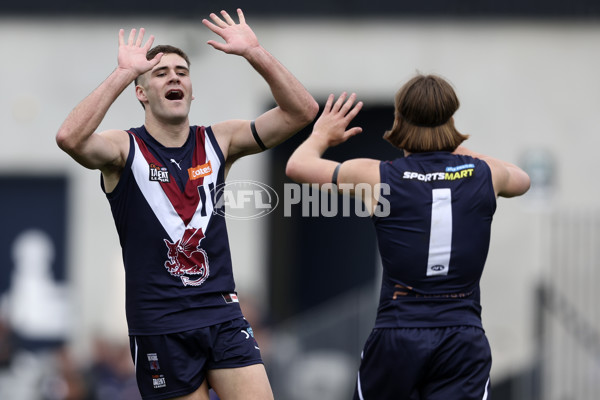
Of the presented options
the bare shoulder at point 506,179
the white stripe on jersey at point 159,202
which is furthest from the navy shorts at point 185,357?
the bare shoulder at point 506,179

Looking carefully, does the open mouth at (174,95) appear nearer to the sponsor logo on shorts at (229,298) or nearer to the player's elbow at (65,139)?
the player's elbow at (65,139)

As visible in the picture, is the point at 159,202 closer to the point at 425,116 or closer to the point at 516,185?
the point at 425,116

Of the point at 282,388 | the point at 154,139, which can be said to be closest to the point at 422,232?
the point at 154,139

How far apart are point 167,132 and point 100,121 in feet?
1.63

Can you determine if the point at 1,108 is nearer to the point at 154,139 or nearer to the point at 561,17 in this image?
the point at 561,17

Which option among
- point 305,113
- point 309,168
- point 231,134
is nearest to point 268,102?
point 231,134

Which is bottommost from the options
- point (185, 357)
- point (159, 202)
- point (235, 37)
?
point (185, 357)

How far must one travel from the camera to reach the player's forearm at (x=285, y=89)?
18.7ft

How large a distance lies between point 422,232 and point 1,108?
36.6ft

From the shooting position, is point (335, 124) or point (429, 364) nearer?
point (429, 364)

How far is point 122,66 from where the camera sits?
18.0 ft

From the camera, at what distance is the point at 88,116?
211 inches

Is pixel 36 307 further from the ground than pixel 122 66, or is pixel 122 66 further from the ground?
pixel 122 66

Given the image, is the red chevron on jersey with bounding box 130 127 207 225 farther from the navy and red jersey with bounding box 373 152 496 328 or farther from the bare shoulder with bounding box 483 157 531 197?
the bare shoulder with bounding box 483 157 531 197
